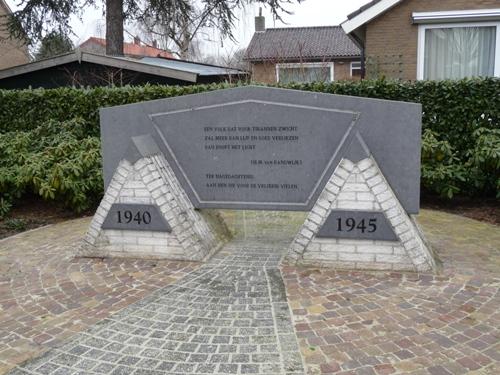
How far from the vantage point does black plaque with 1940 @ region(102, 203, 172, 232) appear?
5004 mm

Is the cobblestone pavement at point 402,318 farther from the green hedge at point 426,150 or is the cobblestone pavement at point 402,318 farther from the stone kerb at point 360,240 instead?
the green hedge at point 426,150

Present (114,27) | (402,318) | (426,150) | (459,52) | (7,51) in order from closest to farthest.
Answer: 1. (402,318)
2. (426,150)
3. (459,52)
4. (114,27)
5. (7,51)

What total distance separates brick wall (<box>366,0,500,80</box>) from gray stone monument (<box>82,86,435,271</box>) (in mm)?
7020

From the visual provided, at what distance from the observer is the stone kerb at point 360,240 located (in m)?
4.45

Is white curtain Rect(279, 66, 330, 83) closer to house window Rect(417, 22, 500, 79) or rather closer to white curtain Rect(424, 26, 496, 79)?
house window Rect(417, 22, 500, 79)

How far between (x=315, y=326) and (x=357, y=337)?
0.32 m

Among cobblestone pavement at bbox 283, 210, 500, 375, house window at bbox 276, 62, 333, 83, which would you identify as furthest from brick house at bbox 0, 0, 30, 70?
cobblestone pavement at bbox 283, 210, 500, 375

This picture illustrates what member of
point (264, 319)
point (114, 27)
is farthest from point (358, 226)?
point (114, 27)

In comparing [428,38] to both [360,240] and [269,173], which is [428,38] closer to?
[269,173]

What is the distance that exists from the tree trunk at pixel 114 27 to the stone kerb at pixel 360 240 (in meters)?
13.0

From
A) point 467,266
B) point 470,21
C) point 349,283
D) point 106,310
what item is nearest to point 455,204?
point 467,266

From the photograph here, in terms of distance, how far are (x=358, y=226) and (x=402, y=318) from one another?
3.82 ft

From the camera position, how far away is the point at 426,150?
288 inches

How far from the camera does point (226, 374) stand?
9.60 ft
